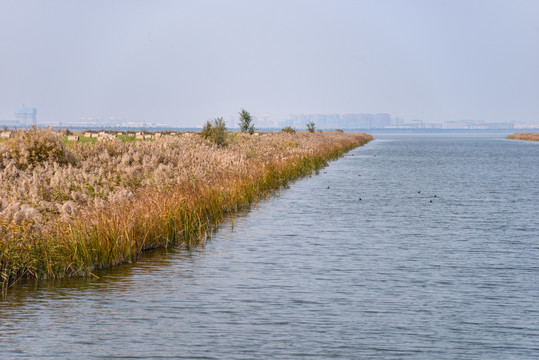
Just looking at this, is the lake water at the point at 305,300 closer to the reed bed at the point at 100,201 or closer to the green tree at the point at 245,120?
the reed bed at the point at 100,201

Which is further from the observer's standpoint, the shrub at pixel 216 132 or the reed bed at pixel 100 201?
the shrub at pixel 216 132

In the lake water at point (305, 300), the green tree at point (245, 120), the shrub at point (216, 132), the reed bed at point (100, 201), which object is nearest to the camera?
the lake water at point (305, 300)

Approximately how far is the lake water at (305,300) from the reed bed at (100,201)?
0.63m

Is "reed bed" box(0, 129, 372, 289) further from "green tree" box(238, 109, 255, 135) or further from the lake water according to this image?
"green tree" box(238, 109, 255, 135)

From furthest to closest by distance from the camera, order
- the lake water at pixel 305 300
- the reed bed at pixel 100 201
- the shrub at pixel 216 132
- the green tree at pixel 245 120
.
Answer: the green tree at pixel 245 120 → the shrub at pixel 216 132 → the reed bed at pixel 100 201 → the lake water at pixel 305 300

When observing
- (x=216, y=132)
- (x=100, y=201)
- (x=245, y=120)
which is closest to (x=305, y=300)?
(x=100, y=201)

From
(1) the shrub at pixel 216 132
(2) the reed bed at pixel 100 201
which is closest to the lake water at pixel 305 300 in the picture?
(2) the reed bed at pixel 100 201

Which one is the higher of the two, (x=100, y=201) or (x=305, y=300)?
(x=100, y=201)

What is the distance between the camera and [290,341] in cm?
1031

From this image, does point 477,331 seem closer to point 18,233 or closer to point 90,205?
point 18,233

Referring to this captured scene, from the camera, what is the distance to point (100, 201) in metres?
17.1

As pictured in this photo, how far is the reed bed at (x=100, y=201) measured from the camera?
1453 cm

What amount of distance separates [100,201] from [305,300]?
6.58 m

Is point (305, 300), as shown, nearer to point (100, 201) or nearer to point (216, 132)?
point (100, 201)
